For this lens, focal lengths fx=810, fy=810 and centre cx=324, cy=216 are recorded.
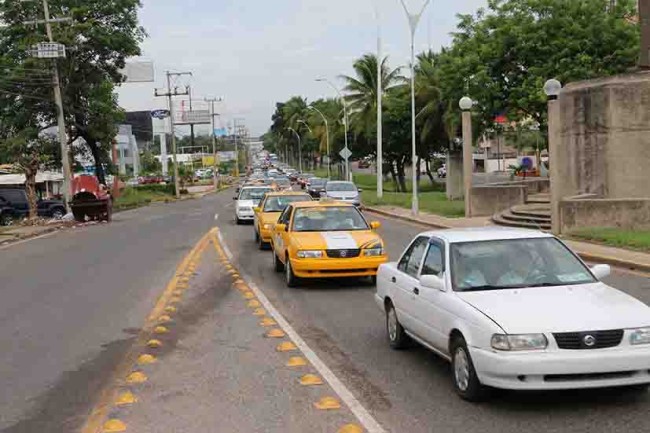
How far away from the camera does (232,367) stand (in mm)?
8031

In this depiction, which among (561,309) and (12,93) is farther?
(12,93)

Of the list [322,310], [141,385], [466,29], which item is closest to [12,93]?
[466,29]

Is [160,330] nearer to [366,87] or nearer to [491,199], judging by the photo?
[491,199]

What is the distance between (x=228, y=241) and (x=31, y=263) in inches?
229

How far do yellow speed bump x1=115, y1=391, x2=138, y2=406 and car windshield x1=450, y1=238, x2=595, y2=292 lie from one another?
295 centimetres

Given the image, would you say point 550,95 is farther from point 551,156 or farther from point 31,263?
point 31,263

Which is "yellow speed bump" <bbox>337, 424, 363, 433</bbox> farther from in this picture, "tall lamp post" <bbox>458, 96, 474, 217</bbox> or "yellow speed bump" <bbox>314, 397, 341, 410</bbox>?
"tall lamp post" <bbox>458, 96, 474, 217</bbox>

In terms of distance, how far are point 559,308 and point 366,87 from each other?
59559mm

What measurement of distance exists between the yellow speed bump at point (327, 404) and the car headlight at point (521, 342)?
4.61 feet

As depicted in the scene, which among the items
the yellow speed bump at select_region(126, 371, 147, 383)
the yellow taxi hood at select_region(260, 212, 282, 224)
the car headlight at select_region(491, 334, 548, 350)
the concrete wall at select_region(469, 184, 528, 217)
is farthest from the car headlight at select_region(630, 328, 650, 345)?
the concrete wall at select_region(469, 184, 528, 217)

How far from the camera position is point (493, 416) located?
611 cm

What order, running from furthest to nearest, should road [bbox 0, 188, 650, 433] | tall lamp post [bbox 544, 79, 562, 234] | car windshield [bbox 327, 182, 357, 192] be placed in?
1. car windshield [bbox 327, 182, 357, 192]
2. tall lamp post [bbox 544, 79, 562, 234]
3. road [bbox 0, 188, 650, 433]

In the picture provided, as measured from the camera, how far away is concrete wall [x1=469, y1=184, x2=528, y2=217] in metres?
30.6

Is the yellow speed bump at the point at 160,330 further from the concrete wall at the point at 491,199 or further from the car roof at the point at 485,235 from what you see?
the concrete wall at the point at 491,199
